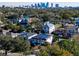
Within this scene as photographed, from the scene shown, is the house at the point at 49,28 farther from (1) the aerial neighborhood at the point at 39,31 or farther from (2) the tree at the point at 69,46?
(2) the tree at the point at 69,46

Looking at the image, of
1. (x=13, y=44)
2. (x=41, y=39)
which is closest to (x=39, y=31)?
(x=41, y=39)

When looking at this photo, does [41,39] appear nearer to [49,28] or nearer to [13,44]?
[49,28]

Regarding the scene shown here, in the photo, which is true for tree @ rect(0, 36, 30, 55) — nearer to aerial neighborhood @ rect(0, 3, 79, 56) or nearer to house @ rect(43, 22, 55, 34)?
aerial neighborhood @ rect(0, 3, 79, 56)

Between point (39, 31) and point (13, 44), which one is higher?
point (39, 31)

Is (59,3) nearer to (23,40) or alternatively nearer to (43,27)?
(43,27)

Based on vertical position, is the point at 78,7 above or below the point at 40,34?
above

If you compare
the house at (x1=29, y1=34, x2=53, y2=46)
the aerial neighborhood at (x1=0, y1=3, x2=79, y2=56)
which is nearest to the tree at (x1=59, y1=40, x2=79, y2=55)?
the aerial neighborhood at (x1=0, y1=3, x2=79, y2=56)

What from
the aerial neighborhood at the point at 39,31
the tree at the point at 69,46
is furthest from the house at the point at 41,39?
the tree at the point at 69,46

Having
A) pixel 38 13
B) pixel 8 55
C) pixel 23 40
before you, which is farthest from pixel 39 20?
pixel 8 55

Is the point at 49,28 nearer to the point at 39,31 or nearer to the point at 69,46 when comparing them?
the point at 39,31
